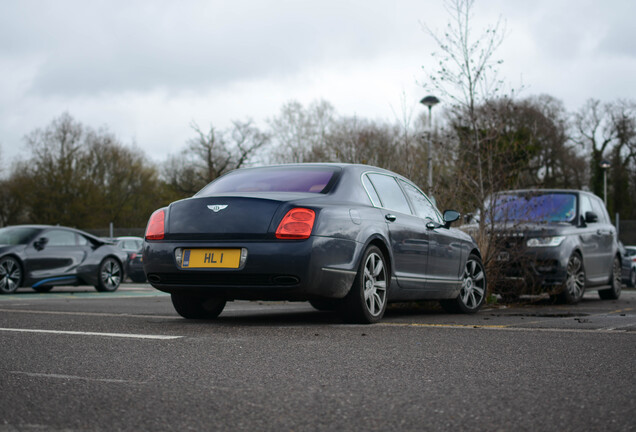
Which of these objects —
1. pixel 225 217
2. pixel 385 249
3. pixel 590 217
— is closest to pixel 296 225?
pixel 225 217

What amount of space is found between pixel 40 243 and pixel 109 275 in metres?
1.90

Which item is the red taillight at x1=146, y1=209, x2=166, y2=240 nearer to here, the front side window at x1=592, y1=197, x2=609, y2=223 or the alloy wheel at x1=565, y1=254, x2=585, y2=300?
the alloy wheel at x1=565, y1=254, x2=585, y2=300

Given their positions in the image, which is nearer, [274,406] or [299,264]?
[274,406]

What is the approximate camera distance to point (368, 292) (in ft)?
23.2

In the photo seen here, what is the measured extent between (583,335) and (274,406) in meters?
3.50

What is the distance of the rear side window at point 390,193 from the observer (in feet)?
25.4

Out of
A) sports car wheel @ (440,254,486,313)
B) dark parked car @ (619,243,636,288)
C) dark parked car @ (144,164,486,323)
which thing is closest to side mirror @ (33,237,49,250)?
dark parked car @ (144,164,486,323)

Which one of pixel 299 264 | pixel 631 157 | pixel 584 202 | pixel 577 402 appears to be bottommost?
pixel 577 402

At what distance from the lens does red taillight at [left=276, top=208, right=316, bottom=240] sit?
6418 millimetres

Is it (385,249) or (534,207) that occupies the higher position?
(534,207)

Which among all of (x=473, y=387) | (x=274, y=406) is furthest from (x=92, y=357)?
(x=473, y=387)

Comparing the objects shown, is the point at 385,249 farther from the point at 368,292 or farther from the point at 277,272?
the point at 277,272

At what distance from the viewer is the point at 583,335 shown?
6098 mm

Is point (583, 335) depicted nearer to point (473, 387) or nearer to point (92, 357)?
point (473, 387)
